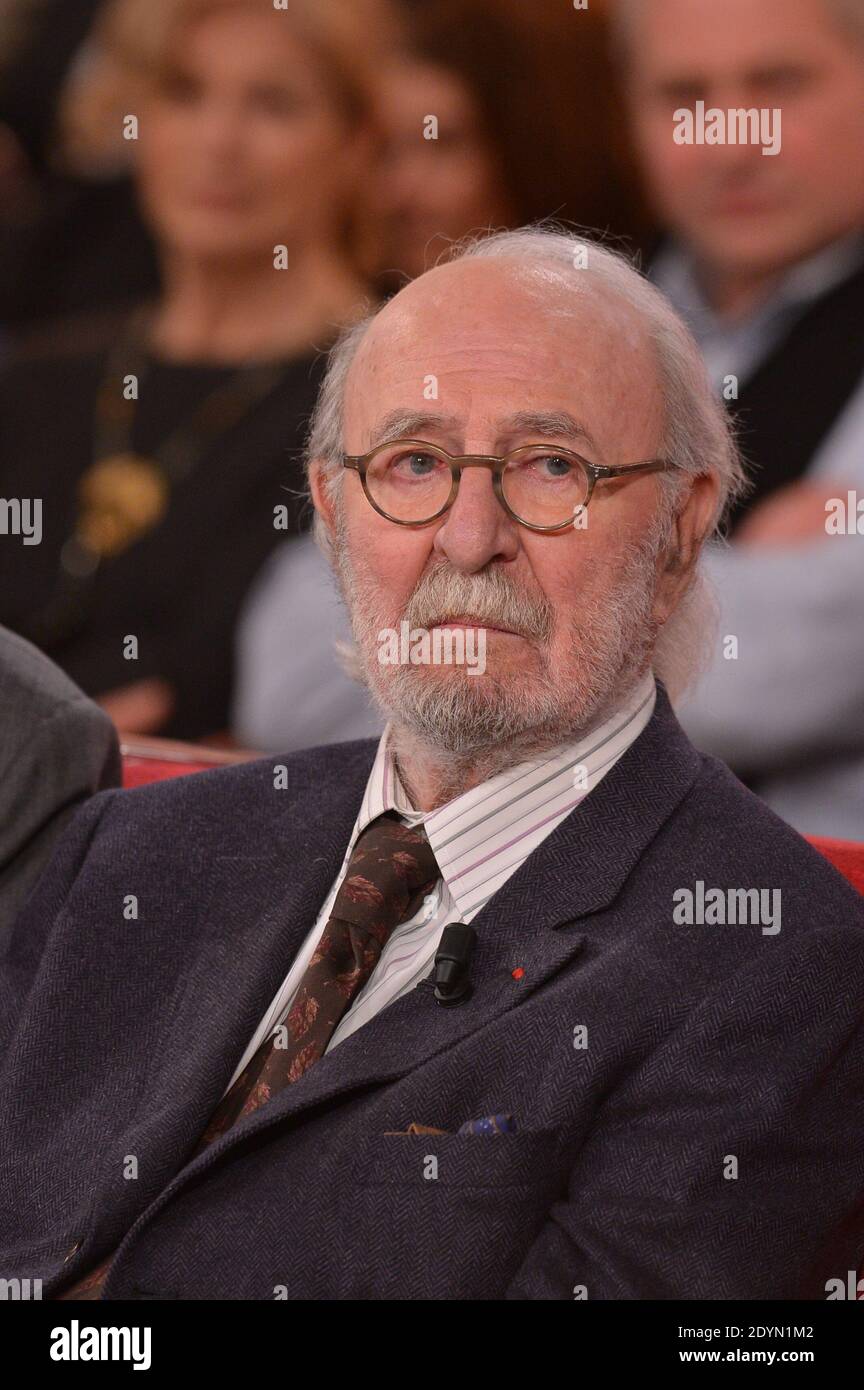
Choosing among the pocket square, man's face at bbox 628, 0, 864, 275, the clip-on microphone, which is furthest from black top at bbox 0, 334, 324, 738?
the pocket square

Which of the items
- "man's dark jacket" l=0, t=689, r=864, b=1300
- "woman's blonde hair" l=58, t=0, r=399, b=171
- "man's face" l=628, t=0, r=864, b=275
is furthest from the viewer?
"woman's blonde hair" l=58, t=0, r=399, b=171

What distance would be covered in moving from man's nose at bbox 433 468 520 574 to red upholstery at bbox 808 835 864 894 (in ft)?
1.72

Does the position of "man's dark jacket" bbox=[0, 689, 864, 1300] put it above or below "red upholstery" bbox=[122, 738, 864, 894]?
below

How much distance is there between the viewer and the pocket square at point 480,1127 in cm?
144

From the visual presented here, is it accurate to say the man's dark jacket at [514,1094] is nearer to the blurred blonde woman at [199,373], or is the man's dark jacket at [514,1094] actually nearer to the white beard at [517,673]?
the white beard at [517,673]

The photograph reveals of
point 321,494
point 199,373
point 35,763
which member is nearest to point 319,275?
point 199,373

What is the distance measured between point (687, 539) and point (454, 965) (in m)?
0.55

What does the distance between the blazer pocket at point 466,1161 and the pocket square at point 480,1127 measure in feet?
0.05

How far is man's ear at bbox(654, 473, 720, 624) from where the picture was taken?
1.78 m

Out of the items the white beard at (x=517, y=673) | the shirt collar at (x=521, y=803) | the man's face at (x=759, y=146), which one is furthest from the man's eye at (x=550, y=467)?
the man's face at (x=759, y=146)

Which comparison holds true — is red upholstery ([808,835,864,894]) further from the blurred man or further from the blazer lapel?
the blurred man

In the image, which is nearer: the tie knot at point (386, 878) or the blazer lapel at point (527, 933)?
the blazer lapel at point (527, 933)

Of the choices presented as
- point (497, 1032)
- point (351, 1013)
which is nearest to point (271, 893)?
point (351, 1013)

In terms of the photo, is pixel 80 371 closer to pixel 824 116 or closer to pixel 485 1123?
pixel 824 116
